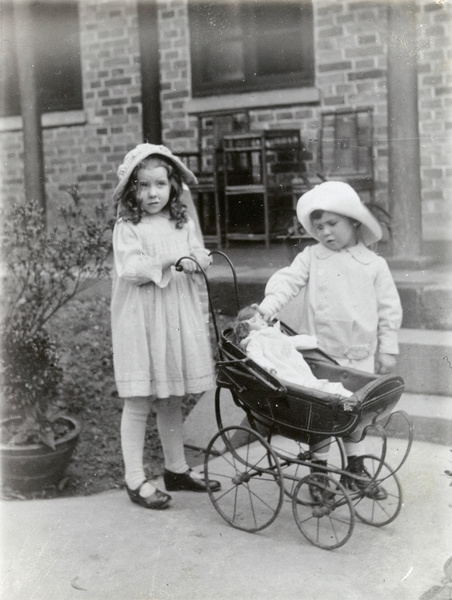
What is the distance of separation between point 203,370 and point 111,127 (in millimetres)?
3744

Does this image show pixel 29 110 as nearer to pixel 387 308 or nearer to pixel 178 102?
pixel 178 102

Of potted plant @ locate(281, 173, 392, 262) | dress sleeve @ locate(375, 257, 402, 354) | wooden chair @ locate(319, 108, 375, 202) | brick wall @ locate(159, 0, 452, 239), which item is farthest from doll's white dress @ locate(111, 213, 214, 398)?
wooden chair @ locate(319, 108, 375, 202)

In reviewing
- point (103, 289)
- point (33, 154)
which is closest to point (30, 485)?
point (103, 289)

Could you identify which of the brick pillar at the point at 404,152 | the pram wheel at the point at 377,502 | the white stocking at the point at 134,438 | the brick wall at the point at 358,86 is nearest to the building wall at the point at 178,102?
the brick wall at the point at 358,86

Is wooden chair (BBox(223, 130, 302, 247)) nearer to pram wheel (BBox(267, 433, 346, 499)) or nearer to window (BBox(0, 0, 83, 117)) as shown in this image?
window (BBox(0, 0, 83, 117))

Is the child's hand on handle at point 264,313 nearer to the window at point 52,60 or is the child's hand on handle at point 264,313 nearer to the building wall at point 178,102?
the building wall at point 178,102

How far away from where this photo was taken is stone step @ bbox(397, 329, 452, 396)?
3924mm

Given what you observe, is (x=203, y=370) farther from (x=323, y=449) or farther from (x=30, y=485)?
(x=30, y=485)

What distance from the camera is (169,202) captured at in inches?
135

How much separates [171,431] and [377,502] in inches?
40.9

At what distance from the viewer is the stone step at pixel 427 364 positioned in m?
3.92

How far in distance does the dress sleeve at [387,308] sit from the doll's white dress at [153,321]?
83cm

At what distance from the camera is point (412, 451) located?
3.60 m

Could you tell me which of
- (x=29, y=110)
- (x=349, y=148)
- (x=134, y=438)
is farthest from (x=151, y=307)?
(x=349, y=148)
